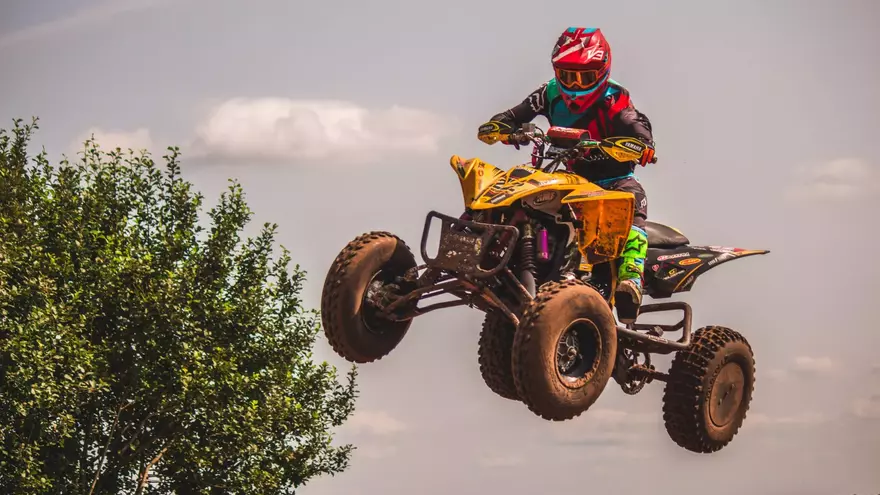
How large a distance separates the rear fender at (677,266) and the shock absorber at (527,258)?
2.89 metres

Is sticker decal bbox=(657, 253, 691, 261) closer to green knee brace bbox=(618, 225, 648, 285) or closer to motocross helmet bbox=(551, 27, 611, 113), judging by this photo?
green knee brace bbox=(618, 225, 648, 285)

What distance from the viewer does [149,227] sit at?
139 feet

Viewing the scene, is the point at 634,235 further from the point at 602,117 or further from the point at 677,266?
the point at 677,266

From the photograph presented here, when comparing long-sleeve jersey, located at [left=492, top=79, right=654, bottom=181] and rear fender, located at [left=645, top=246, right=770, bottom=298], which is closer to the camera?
long-sleeve jersey, located at [left=492, top=79, right=654, bottom=181]

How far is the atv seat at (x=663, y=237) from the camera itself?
1966 cm

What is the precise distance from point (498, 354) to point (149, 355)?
22.4 m

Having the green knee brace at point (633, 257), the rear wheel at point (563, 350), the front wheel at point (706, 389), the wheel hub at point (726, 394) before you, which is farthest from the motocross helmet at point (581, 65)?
the wheel hub at point (726, 394)

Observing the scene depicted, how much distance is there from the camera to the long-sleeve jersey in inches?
718

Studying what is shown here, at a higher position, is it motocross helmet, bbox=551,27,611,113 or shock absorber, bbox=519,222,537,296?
motocross helmet, bbox=551,27,611,113

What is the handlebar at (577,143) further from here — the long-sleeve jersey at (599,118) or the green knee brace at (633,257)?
the green knee brace at (633,257)

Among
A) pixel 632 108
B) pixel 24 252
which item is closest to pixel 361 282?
pixel 632 108

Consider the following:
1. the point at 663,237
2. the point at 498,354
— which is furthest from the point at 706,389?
the point at 498,354

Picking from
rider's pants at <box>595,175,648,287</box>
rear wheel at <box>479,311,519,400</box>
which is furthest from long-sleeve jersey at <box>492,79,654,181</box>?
rear wheel at <box>479,311,519,400</box>

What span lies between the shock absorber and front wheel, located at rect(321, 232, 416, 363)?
4.78ft
